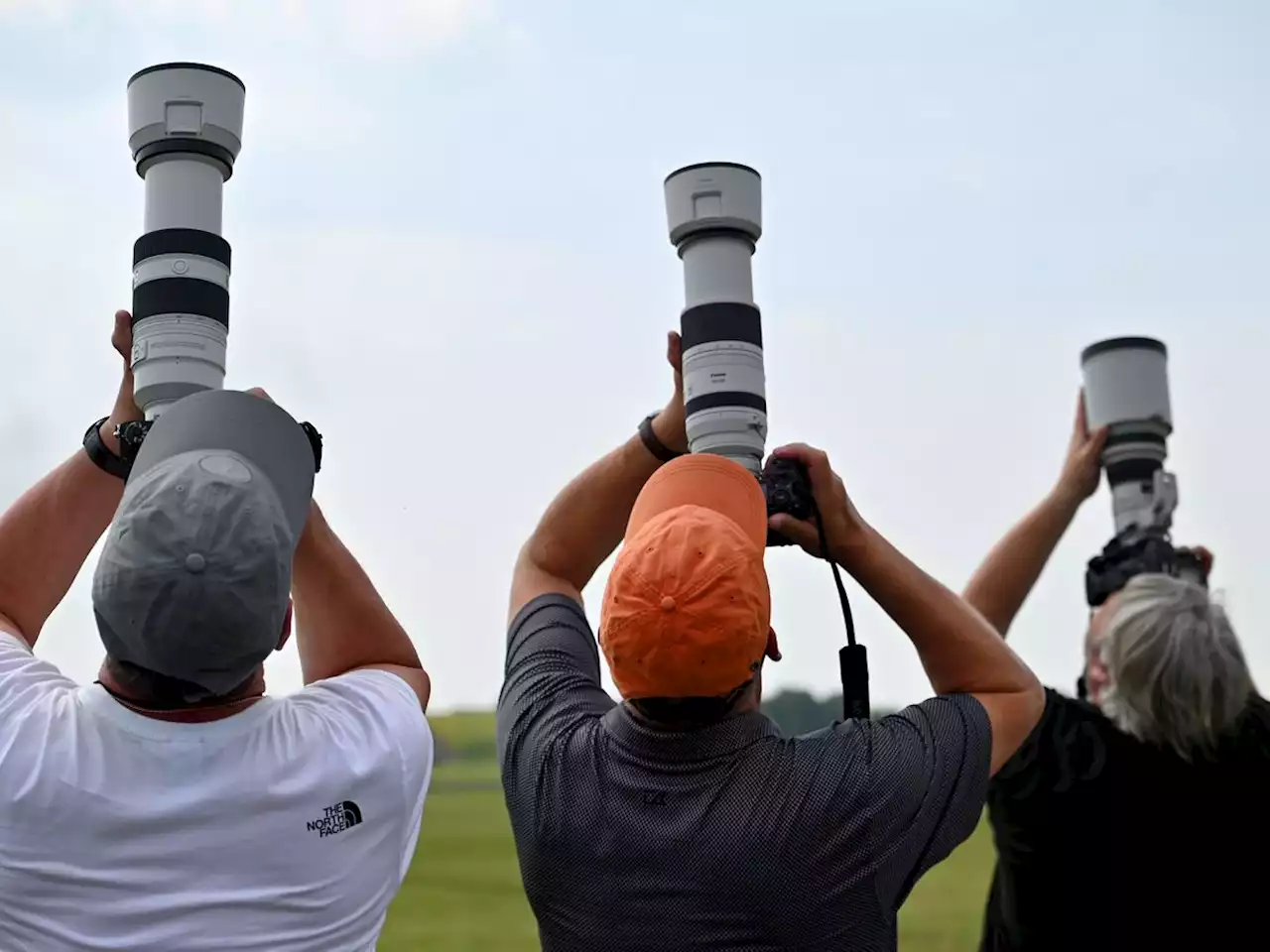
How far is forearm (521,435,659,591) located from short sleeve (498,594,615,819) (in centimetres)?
21

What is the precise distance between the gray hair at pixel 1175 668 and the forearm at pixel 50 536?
8.41ft

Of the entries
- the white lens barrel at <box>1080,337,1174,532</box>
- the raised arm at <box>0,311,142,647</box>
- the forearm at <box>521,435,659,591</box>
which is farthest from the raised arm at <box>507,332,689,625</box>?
the white lens barrel at <box>1080,337,1174,532</box>

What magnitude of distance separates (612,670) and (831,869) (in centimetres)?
51

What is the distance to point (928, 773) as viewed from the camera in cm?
251

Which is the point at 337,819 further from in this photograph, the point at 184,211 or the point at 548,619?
the point at 184,211

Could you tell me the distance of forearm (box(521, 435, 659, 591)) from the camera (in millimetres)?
3211

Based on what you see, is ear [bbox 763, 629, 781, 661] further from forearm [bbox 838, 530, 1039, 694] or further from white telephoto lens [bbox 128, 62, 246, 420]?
white telephoto lens [bbox 128, 62, 246, 420]

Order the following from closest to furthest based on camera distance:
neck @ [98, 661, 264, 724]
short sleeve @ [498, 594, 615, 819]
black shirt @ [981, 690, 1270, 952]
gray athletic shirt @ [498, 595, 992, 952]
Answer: neck @ [98, 661, 264, 724]
gray athletic shirt @ [498, 595, 992, 952]
short sleeve @ [498, 594, 615, 819]
black shirt @ [981, 690, 1270, 952]

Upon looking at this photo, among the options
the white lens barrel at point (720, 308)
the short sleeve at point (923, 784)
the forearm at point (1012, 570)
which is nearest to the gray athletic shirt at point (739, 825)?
the short sleeve at point (923, 784)

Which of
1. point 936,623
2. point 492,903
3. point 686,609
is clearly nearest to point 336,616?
point 686,609

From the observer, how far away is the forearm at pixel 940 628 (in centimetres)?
280

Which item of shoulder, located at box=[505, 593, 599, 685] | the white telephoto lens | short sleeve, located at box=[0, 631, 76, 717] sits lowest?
short sleeve, located at box=[0, 631, 76, 717]

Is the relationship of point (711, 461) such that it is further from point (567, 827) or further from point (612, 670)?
point (567, 827)

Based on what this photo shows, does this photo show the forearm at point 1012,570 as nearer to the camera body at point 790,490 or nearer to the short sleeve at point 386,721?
the camera body at point 790,490
